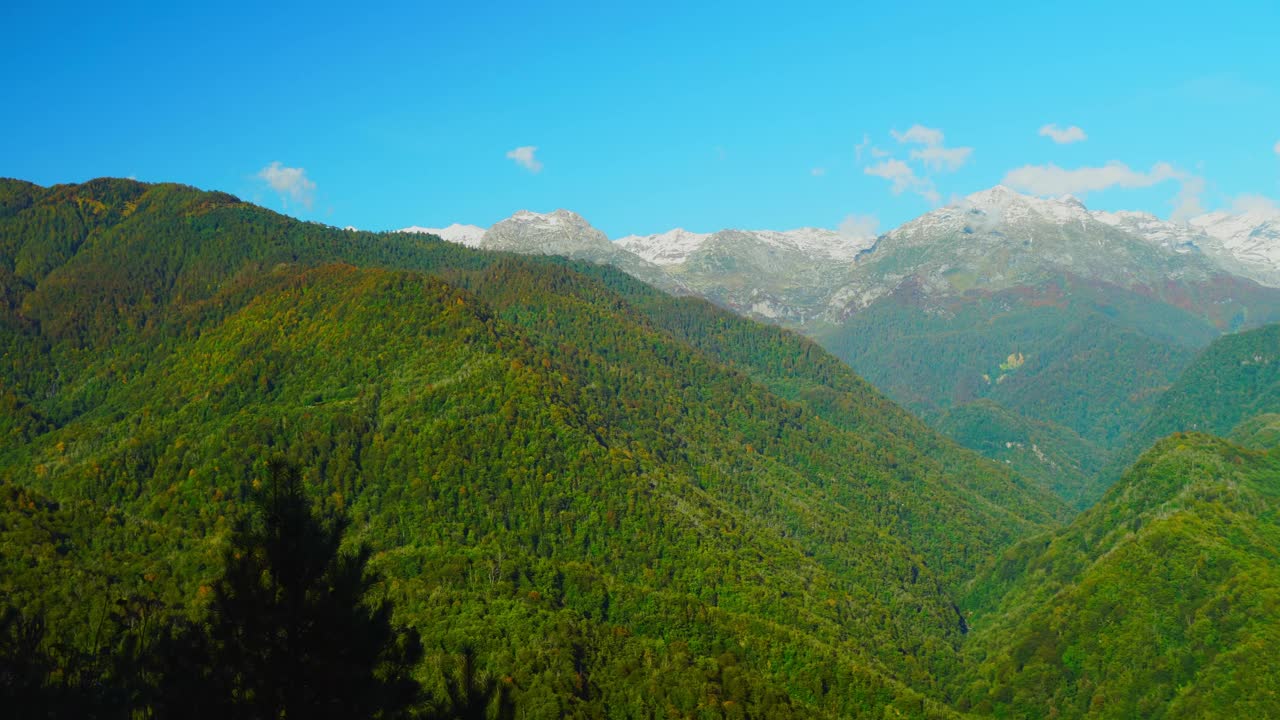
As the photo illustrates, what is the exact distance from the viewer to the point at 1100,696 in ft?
630

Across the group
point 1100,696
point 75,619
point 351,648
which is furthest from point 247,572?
point 1100,696

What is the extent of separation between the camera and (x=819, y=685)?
182750mm

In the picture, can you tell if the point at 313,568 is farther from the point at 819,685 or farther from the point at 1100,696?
the point at 1100,696

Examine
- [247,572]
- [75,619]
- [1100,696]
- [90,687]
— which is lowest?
[1100,696]

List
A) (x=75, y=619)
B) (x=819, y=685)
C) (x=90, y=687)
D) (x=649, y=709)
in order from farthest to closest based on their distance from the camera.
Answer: (x=819, y=685), (x=649, y=709), (x=75, y=619), (x=90, y=687)

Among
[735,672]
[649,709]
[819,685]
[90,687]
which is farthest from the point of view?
[819,685]

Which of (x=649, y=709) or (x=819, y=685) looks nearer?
(x=649, y=709)

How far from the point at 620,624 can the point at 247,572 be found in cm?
16103

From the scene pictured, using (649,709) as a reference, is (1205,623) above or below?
above

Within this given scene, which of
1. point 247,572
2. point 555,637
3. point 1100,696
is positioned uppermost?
point 247,572

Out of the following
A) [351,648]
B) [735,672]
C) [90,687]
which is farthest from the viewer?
[735,672]

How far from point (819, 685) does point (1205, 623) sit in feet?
269

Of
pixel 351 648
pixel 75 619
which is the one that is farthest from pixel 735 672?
pixel 351 648

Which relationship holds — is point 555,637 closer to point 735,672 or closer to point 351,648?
point 735,672
